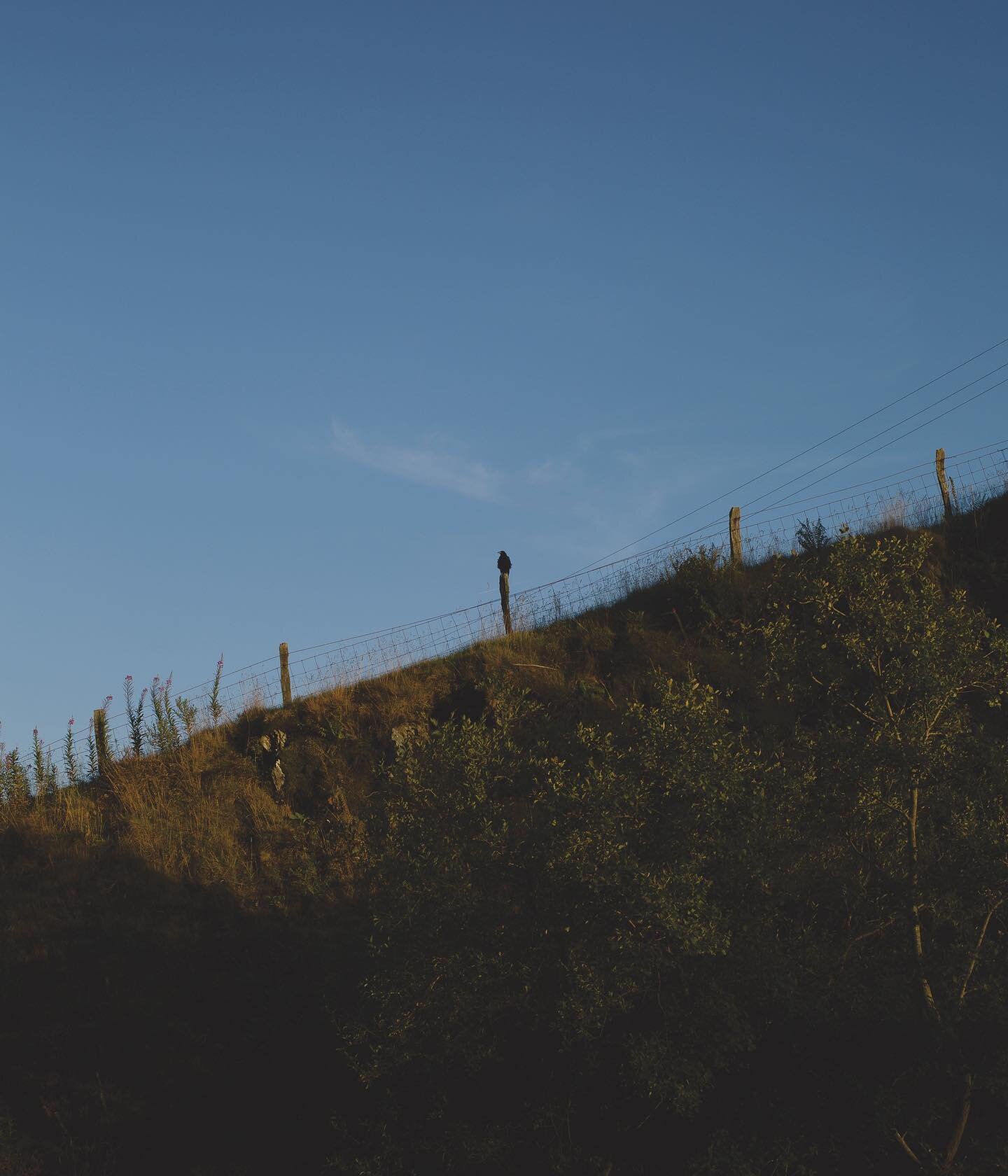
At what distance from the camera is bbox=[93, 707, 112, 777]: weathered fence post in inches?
1065

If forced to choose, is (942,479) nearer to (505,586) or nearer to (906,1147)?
(505,586)

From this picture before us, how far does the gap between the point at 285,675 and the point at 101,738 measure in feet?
16.8

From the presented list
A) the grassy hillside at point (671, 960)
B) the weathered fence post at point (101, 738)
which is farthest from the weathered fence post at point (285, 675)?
the grassy hillside at point (671, 960)

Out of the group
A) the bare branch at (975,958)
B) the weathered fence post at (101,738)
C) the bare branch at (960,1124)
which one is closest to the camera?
the bare branch at (960,1124)

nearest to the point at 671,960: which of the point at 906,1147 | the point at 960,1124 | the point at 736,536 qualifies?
the point at 906,1147

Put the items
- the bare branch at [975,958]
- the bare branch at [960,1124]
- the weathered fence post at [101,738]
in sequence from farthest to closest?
the weathered fence post at [101,738] < the bare branch at [975,958] < the bare branch at [960,1124]

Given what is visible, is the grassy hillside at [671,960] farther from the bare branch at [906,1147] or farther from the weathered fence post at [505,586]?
the weathered fence post at [505,586]

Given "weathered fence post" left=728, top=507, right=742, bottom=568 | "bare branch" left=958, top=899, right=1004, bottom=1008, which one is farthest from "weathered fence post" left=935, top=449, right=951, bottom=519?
"bare branch" left=958, top=899, right=1004, bottom=1008

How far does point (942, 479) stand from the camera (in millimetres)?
30422

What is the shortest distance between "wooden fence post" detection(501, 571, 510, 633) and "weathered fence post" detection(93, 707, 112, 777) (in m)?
11.0

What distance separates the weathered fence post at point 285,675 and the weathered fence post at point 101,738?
4.67 meters

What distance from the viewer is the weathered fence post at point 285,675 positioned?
1170 inches

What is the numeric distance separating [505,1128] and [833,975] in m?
4.06

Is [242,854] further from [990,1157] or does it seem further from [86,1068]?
[990,1157]
